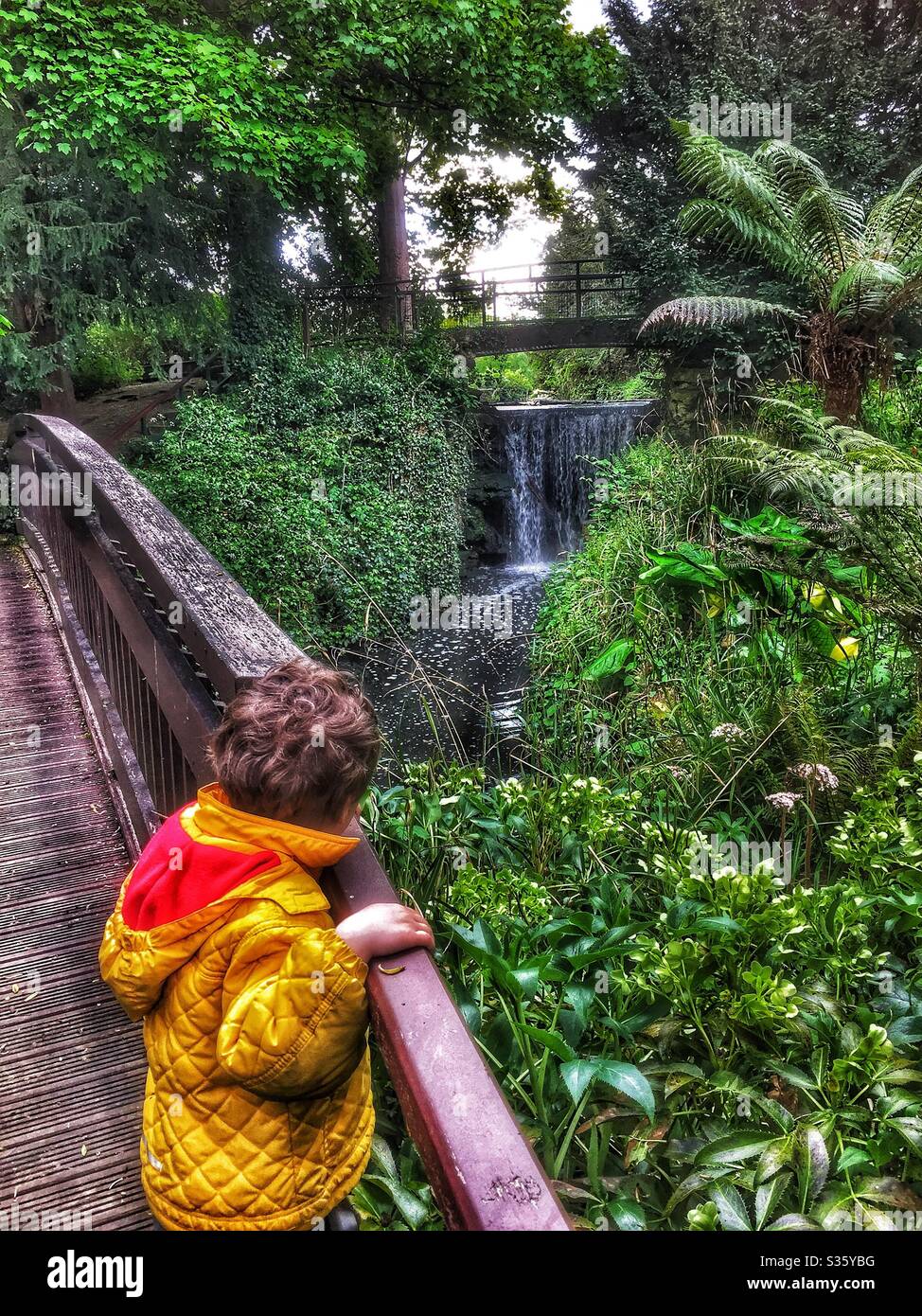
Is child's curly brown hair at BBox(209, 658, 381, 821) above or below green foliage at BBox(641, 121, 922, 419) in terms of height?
below

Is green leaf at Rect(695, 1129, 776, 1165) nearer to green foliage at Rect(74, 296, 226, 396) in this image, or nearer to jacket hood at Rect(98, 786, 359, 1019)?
jacket hood at Rect(98, 786, 359, 1019)

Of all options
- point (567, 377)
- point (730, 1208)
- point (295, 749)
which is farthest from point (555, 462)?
point (295, 749)

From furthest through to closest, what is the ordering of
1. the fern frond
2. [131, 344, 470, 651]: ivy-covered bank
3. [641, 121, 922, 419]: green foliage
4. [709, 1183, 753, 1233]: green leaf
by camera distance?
1. [131, 344, 470, 651]: ivy-covered bank
2. the fern frond
3. [641, 121, 922, 419]: green foliage
4. [709, 1183, 753, 1233]: green leaf

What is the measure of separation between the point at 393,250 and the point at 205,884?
16.4m

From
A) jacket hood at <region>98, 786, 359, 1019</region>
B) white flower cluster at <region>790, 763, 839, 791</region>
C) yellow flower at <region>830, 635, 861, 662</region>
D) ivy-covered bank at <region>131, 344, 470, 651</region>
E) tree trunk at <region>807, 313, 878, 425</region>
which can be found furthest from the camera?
ivy-covered bank at <region>131, 344, 470, 651</region>

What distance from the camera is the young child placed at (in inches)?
48.3

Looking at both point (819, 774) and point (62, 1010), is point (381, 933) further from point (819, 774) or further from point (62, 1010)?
point (819, 774)

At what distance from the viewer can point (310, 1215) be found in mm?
1444

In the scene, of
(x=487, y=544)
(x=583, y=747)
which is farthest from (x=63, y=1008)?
(x=487, y=544)

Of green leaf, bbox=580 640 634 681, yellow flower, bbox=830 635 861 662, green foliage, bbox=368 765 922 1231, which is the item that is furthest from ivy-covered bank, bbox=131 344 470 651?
green foliage, bbox=368 765 922 1231

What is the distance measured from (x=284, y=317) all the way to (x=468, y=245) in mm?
7165

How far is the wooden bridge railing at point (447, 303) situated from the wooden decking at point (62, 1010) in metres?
12.8

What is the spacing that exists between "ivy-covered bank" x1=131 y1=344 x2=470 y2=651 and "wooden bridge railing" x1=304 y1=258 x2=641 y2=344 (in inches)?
47.7

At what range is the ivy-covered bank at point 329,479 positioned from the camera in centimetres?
1068
